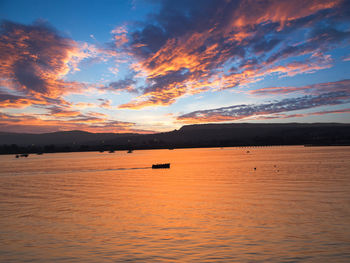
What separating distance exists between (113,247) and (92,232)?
4524 mm

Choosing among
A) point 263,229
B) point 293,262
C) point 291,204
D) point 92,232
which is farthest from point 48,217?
point 291,204

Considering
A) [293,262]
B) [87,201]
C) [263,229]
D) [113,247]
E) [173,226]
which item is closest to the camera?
[293,262]

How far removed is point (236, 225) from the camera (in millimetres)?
23641

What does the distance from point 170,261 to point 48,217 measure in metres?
17.1

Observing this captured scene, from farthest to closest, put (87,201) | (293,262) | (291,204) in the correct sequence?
(87,201)
(291,204)
(293,262)

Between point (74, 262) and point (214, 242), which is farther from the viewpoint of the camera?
point (214, 242)

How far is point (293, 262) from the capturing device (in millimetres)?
15672

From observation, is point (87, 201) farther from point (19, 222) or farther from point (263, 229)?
point (263, 229)

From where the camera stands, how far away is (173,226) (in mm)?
24156

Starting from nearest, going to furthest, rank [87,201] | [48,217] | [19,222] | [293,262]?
[293,262], [19,222], [48,217], [87,201]

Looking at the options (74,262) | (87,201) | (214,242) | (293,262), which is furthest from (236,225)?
(87,201)

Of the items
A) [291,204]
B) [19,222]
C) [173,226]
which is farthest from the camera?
[291,204]

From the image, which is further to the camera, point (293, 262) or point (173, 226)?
point (173, 226)

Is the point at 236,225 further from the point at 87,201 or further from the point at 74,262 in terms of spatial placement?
the point at 87,201
